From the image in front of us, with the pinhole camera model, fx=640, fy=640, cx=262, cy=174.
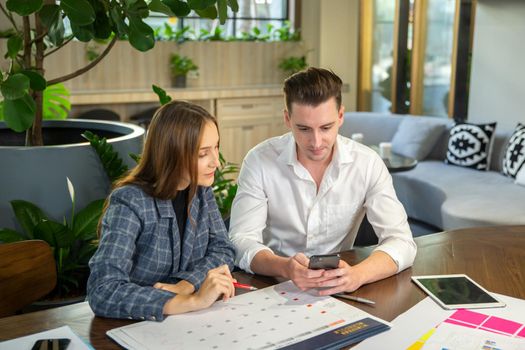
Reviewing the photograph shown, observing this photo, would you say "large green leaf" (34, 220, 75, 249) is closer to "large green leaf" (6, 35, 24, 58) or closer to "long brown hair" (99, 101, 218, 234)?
"large green leaf" (6, 35, 24, 58)

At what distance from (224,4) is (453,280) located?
1.27 metres

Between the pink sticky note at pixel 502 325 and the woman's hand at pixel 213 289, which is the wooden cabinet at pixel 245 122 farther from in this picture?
the pink sticky note at pixel 502 325

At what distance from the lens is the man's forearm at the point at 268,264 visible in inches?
65.1

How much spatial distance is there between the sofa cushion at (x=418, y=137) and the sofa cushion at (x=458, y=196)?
0.12 meters

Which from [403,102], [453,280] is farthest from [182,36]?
[453,280]

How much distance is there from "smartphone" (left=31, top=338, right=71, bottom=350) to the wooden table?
51 mm

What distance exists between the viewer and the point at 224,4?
2.31 meters

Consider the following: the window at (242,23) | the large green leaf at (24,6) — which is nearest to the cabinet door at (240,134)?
the window at (242,23)

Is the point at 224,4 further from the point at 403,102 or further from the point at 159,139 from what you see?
the point at 403,102

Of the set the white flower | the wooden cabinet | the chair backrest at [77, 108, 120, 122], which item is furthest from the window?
the white flower

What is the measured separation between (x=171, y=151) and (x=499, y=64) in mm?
4521

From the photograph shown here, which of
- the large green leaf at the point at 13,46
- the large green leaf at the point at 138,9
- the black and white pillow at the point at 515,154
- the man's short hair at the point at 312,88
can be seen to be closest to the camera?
the man's short hair at the point at 312,88

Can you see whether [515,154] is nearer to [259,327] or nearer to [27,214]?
Answer: [27,214]

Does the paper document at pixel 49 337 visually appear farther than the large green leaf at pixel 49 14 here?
No
